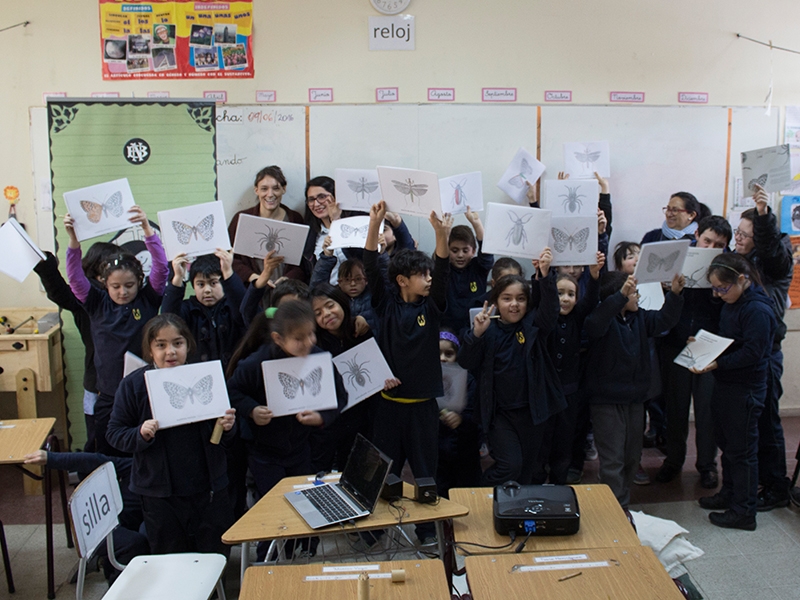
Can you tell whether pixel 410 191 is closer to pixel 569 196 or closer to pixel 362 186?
pixel 362 186

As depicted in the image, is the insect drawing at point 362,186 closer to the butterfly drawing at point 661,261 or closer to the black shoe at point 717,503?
the butterfly drawing at point 661,261

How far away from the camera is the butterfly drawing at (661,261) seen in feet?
10.7

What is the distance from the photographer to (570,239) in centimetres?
334

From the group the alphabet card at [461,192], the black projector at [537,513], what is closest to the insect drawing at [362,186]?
the alphabet card at [461,192]

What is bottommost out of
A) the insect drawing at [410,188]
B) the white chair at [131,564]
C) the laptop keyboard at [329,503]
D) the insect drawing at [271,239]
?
the white chair at [131,564]

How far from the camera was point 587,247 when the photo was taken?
3.33 meters

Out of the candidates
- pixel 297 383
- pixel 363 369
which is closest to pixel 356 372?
pixel 363 369

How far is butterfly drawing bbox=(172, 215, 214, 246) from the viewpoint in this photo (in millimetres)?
3492

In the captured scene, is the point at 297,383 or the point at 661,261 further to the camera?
the point at 661,261

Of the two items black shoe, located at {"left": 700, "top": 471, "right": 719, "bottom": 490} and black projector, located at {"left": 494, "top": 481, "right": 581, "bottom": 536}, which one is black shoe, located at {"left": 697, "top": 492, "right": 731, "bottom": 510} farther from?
black projector, located at {"left": 494, "top": 481, "right": 581, "bottom": 536}

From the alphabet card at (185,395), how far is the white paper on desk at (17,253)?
116cm

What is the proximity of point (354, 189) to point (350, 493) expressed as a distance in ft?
6.97

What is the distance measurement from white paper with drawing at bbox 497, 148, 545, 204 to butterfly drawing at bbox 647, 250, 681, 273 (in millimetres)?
1498

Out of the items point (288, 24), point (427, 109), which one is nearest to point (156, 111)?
point (288, 24)
